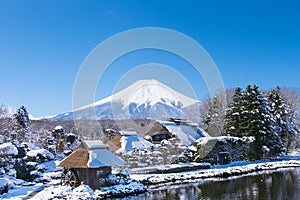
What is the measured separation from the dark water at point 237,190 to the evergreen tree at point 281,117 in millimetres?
20546

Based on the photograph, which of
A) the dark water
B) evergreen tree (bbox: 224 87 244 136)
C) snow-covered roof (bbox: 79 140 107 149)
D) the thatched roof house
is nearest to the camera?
the dark water

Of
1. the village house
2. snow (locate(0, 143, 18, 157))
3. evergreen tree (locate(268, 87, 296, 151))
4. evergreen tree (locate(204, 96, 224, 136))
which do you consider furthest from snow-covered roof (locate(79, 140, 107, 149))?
evergreen tree (locate(268, 87, 296, 151))

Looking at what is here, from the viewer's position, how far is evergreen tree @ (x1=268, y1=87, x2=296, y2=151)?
4194 cm

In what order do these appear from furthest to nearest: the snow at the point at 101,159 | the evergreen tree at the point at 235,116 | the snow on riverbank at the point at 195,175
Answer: the evergreen tree at the point at 235,116
the snow on riverbank at the point at 195,175
the snow at the point at 101,159

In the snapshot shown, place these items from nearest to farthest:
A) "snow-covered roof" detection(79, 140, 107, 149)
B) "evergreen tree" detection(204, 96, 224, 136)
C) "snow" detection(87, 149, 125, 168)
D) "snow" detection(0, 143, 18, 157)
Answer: "snow" detection(87, 149, 125, 168) < "snow-covered roof" detection(79, 140, 107, 149) < "snow" detection(0, 143, 18, 157) < "evergreen tree" detection(204, 96, 224, 136)

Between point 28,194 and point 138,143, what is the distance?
15.3 m

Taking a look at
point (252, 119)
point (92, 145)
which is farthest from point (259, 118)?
point (92, 145)

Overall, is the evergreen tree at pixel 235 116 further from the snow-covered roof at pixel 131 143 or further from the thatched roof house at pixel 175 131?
the snow-covered roof at pixel 131 143

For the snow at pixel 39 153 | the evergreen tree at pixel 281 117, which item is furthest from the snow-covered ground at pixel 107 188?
the evergreen tree at pixel 281 117

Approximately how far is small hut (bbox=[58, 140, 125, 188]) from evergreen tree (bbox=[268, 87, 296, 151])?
2860 cm

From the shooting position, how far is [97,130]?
6494 centimetres

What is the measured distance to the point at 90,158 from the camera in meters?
20.2

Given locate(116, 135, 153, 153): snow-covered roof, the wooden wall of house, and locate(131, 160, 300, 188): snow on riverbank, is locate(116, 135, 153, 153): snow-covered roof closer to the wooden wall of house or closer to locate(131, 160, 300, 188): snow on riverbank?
locate(131, 160, 300, 188): snow on riverbank

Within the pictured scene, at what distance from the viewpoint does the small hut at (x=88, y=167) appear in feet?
65.7
